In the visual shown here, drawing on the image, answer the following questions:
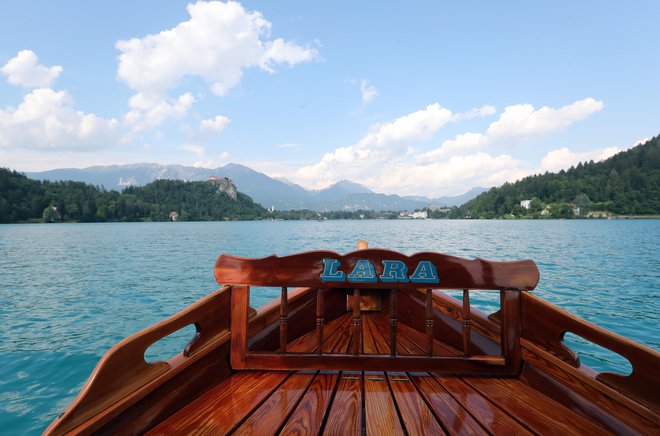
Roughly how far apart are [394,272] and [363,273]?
24 centimetres

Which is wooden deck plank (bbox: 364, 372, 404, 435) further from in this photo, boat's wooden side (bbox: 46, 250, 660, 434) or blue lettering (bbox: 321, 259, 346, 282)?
blue lettering (bbox: 321, 259, 346, 282)

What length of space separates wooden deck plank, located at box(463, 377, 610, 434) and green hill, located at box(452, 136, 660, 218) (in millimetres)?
134299

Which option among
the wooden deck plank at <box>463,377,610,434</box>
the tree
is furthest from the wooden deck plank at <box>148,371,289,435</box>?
the tree

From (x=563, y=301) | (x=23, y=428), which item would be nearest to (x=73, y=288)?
(x=23, y=428)

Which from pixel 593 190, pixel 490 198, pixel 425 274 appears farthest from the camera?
pixel 490 198

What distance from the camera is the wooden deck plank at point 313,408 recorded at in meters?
1.85

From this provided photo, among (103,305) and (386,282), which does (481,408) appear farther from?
(103,305)

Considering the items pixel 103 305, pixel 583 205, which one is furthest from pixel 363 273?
pixel 583 205

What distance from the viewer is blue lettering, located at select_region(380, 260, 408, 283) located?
2.37 meters

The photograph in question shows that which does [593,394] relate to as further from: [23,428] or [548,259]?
[548,259]

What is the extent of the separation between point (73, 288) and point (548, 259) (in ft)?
97.5

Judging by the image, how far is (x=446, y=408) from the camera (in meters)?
2.06

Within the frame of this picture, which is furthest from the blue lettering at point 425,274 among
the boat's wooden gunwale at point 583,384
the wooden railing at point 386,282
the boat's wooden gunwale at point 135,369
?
the boat's wooden gunwale at point 135,369

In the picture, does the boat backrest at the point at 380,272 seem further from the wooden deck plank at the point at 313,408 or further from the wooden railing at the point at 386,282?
the wooden deck plank at the point at 313,408
